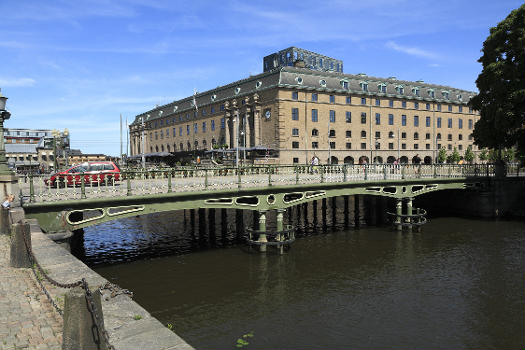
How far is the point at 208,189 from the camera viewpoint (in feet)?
61.4

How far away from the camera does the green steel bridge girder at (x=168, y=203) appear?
14633mm

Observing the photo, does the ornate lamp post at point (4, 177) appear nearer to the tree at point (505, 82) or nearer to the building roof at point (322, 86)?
the tree at point (505, 82)

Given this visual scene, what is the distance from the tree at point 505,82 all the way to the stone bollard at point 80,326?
106 feet

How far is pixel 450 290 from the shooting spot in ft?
49.5

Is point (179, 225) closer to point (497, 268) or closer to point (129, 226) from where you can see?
point (129, 226)

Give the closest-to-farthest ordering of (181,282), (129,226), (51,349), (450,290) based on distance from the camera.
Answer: (51,349)
(450,290)
(181,282)
(129,226)

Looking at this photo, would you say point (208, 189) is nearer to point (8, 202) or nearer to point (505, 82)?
point (8, 202)

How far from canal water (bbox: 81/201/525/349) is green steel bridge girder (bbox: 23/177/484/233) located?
294cm

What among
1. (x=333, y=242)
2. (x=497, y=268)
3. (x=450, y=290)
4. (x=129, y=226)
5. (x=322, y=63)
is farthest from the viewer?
(x=322, y=63)

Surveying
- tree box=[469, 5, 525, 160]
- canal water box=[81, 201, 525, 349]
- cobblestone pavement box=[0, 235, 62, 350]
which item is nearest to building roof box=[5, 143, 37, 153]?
canal water box=[81, 201, 525, 349]

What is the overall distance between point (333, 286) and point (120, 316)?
11098 mm

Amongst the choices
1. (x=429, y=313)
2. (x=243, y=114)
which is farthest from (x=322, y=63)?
(x=429, y=313)

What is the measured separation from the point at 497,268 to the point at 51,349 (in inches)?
751

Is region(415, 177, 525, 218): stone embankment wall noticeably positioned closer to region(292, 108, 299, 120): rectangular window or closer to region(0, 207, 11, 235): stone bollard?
region(292, 108, 299, 120): rectangular window
